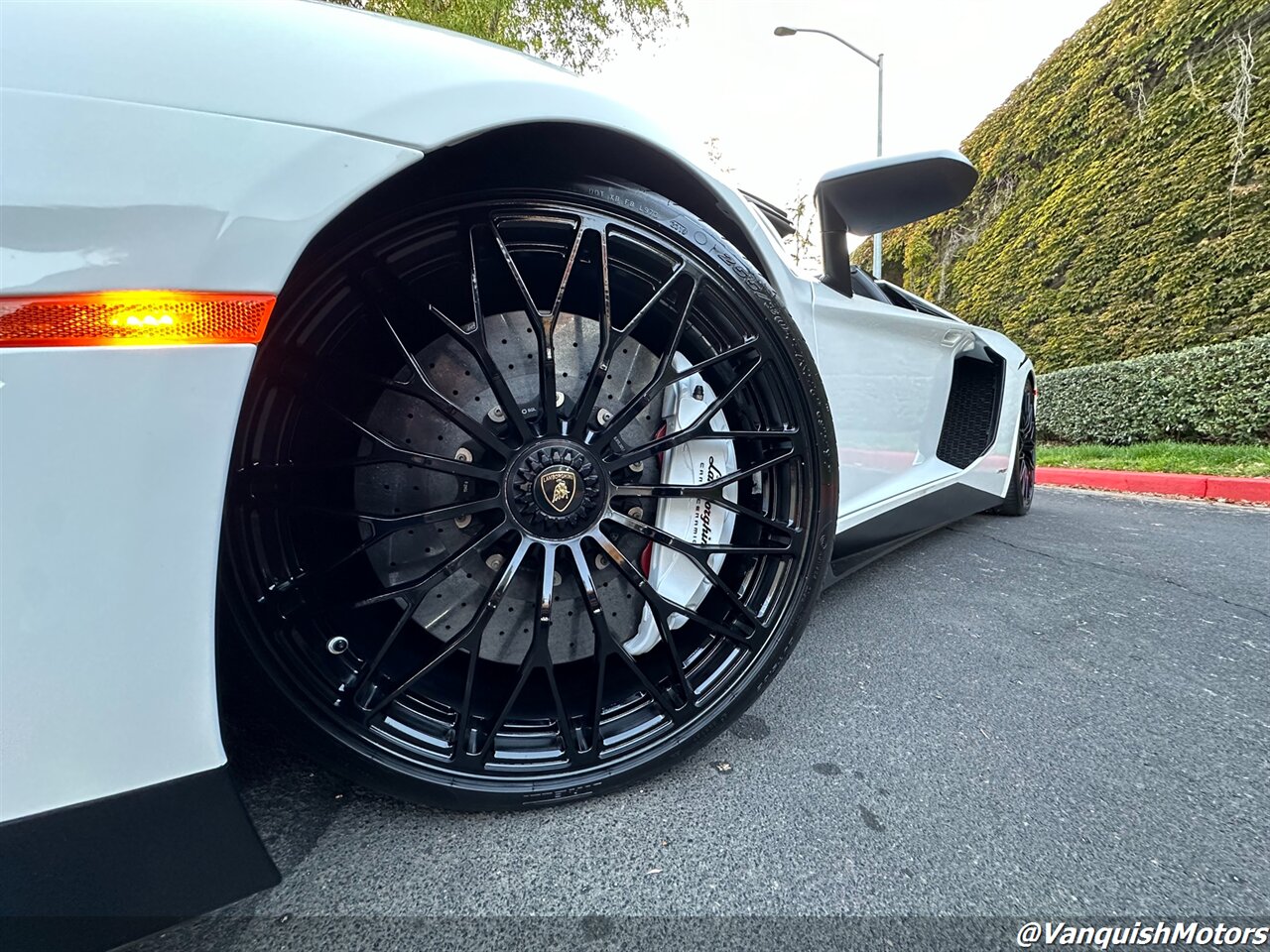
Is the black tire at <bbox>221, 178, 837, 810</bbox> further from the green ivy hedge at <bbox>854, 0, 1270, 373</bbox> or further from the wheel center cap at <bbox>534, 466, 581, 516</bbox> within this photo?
the green ivy hedge at <bbox>854, 0, 1270, 373</bbox>

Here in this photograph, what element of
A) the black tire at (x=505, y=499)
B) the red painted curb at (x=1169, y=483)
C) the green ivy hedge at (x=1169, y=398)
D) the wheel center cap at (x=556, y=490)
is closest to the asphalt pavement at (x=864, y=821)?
the black tire at (x=505, y=499)

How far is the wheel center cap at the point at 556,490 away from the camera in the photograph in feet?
2.86

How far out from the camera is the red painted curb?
3.69 metres

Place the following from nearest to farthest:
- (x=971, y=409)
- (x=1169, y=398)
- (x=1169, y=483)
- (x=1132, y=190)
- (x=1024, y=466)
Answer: (x=971, y=409), (x=1024, y=466), (x=1169, y=483), (x=1169, y=398), (x=1132, y=190)

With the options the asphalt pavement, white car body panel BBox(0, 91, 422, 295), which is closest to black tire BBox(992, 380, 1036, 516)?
the asphalt pavement

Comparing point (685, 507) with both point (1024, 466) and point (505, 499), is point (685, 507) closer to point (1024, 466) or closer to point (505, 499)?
point (505, 499)

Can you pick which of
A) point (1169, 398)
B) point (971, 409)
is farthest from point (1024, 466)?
point (1169, 398)

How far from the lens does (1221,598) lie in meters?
1.85

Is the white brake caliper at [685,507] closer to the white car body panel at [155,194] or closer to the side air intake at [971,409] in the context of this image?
the white car body panel at [155,194]

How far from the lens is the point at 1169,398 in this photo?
564 centimetres

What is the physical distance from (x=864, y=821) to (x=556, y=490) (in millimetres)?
718

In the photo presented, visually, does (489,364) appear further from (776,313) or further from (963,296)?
(963,296)

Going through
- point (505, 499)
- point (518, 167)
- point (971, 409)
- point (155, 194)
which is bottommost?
point (971, 409)

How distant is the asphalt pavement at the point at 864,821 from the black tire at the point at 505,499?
0.10 m
